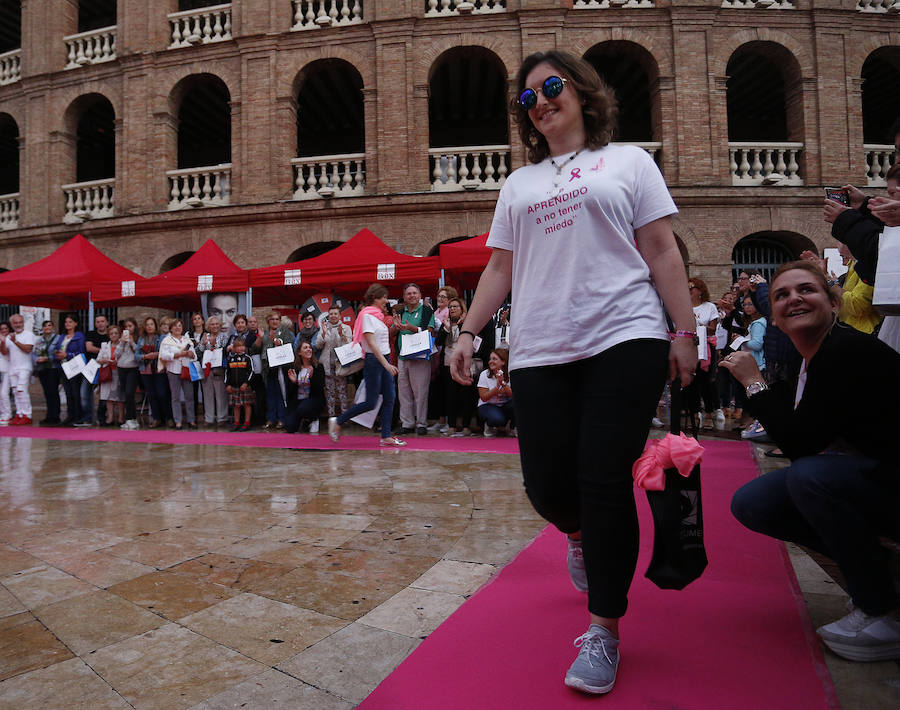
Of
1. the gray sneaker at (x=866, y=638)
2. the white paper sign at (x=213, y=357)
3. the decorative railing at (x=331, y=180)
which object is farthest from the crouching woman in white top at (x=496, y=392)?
the decorative railing at (x=331, y=180)

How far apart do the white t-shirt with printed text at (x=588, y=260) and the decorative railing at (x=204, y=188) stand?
46.8 feet

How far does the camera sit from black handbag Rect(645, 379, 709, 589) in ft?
6.09

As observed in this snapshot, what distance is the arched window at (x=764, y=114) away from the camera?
13.9 m

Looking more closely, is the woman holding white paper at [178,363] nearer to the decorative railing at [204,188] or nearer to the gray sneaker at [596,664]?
the decorative railing at [204,188]

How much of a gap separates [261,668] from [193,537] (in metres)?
1.75

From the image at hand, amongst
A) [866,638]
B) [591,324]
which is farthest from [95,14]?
[866,638]

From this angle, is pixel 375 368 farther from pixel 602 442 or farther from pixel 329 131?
pixel 329 131

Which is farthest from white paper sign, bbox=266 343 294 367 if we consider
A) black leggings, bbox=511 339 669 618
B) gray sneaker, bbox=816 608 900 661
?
gray sneaker, bbox=816 608 900 661

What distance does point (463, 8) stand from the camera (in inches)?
545

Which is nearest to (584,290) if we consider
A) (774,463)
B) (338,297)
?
(774,463)

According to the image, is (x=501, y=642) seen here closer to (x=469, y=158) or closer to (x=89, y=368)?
(x=89, y=368)

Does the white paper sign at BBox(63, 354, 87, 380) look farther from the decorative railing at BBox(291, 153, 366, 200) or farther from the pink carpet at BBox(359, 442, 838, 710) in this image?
the pink carpet at BBox(359, 442, 838, 710)

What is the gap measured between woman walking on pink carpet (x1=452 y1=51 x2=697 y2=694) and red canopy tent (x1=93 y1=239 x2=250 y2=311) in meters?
9.33

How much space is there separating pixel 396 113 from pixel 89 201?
8642 millimetres
